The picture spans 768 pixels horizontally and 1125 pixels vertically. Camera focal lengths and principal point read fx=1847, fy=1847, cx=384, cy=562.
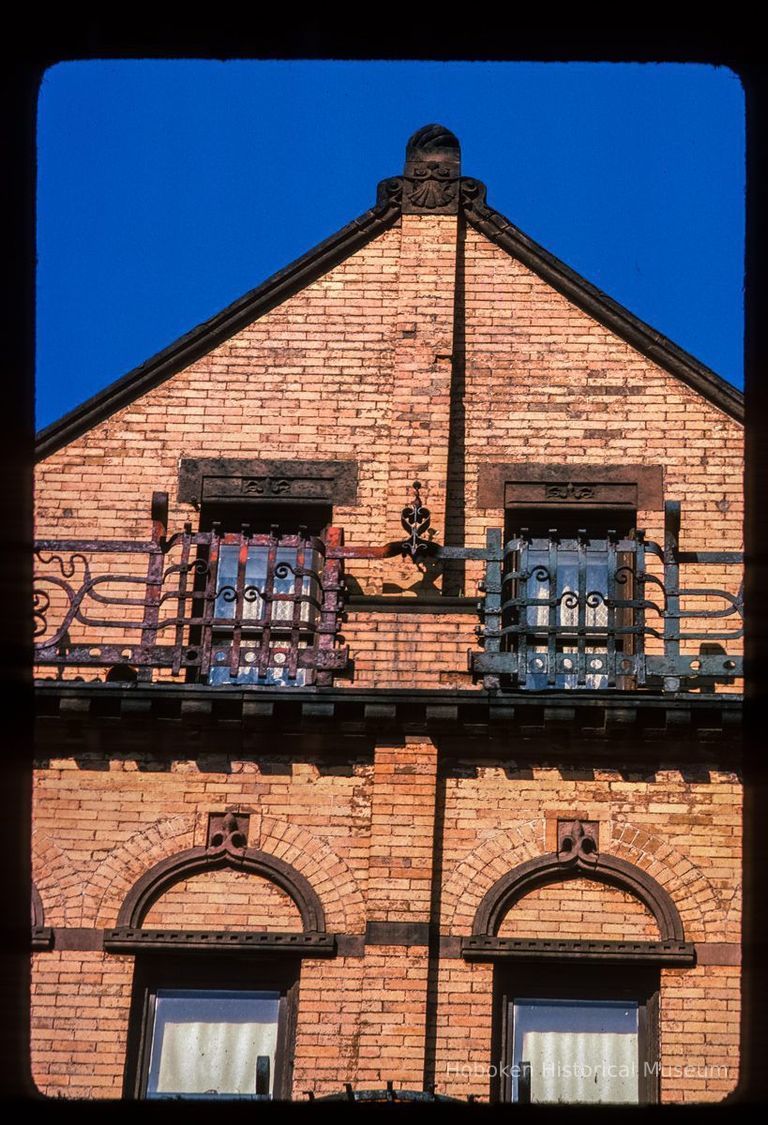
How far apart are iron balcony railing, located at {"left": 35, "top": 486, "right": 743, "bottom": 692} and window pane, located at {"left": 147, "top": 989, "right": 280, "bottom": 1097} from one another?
2.33 metres

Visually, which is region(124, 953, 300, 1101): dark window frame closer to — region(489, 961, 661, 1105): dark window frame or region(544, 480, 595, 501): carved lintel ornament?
region(489, 961, 661, 1105): dark window frame

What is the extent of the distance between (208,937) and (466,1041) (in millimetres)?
1965

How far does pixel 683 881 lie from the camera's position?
42.7 feet

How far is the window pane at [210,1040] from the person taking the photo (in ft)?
40.9

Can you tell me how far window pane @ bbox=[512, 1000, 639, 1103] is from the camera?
40.6 ft

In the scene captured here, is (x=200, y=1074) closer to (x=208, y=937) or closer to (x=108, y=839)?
(x=208, y=937)

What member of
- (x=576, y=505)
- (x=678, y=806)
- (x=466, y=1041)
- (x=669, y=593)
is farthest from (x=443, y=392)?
(x=466, y=1041)

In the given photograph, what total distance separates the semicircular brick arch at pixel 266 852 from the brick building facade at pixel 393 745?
0.07ft

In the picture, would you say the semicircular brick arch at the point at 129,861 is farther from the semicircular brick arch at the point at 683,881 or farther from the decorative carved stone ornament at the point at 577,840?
the semicircular brick arch at the point at 683,881

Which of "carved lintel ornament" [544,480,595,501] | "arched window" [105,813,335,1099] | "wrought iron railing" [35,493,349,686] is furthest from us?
"carved lintel ornament" [544,480,595,501]

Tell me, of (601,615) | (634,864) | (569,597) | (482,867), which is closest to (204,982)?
(482,867)

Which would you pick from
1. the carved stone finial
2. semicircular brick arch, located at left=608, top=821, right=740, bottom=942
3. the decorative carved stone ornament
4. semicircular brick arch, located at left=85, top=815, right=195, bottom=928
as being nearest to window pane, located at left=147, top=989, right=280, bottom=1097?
semicircular brick arch, located at left=85, top=815, right=195, bottom=928

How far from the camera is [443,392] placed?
15.8 metres

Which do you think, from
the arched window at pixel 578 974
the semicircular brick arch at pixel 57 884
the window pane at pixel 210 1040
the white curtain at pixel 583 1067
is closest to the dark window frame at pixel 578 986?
the arched window at pixel 578 974
